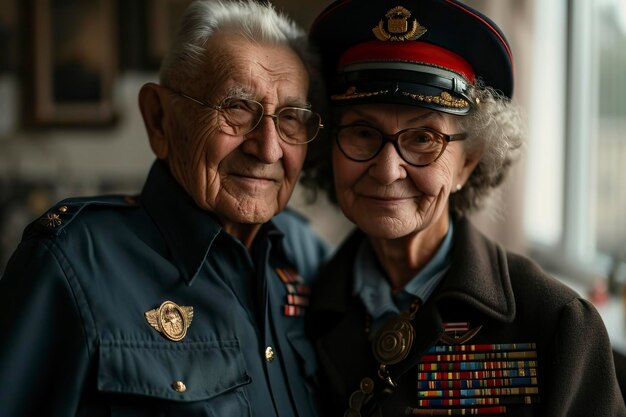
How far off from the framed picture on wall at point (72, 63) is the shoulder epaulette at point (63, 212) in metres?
2.53

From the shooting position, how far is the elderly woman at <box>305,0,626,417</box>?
59.6 inches

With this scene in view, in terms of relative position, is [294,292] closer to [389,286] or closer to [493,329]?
[389,286]

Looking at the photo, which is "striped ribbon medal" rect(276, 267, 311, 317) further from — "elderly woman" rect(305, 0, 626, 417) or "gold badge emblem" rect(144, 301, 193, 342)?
"gold badge emblem" rect(144, 301, 193, 342)

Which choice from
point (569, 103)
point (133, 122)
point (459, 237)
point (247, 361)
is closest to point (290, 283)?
point (247, 361)

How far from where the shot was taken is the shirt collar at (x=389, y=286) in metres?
1.71

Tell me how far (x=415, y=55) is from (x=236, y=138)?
16.9 inches

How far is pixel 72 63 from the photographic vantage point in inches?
157

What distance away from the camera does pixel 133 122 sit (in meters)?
4.04

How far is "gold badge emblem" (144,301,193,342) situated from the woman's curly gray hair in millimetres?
550

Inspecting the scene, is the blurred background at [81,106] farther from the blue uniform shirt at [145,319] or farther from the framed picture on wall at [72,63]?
the blue uniform shirt at [145,319]

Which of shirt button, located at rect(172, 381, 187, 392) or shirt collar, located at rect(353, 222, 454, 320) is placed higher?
shirt collar, located at rect(353, 222, 454, 320)

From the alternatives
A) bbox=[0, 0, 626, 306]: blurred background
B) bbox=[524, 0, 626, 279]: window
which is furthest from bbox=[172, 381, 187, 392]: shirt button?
bbox=[0, 0, 626, 306]: blurred background

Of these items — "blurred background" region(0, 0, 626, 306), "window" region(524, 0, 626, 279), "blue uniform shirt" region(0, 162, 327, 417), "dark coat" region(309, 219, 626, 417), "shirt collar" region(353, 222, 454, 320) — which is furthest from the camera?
"blurred background" region(0, 0, 626, 306)

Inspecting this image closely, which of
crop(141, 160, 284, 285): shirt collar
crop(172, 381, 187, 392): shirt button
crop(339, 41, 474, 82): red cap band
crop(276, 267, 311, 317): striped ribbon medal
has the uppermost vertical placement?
crop(339, 41, 474, 82): red cap band
